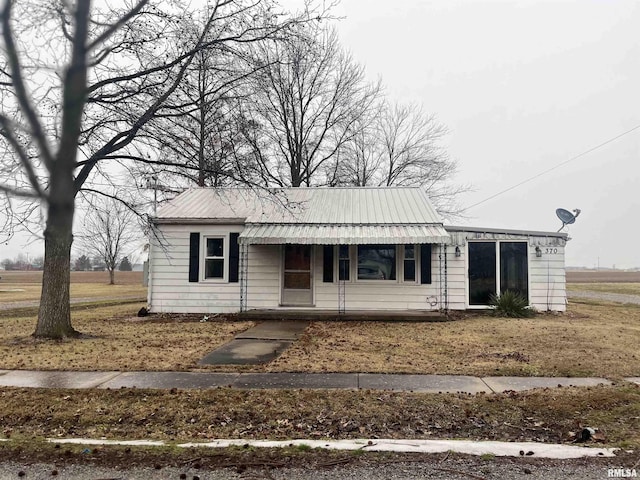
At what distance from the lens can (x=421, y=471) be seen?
3.53m

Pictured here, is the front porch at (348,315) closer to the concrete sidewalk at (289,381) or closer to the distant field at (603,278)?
the concrete sidewalk at (289,381)

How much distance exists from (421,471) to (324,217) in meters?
10.9

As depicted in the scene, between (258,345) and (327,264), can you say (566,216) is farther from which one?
(258,345)

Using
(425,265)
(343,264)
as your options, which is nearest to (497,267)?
(425,265)

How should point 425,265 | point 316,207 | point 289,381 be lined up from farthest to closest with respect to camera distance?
point 316,207, point 425,265, point 289,381

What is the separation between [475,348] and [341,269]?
19.5 ft

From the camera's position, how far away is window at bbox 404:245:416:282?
13.7m

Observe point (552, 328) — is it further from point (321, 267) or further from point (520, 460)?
point (520, 460)

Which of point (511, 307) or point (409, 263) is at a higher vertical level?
point (409, 263)

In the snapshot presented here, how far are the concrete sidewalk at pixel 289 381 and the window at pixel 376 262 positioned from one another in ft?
24.4

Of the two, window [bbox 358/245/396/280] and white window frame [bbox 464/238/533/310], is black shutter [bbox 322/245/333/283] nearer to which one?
window [bbox 358/245/396/280]

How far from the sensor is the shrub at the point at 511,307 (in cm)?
1300

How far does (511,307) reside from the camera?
42.9 ft

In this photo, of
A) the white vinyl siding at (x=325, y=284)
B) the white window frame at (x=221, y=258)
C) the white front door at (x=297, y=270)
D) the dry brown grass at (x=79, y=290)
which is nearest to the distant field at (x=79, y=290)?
the dry brown grass at (x=79, y=290)
